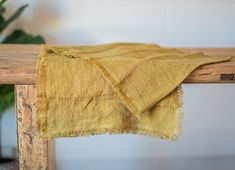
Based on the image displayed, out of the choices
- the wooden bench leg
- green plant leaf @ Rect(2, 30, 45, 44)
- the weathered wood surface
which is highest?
green plant leaf @ Rect(2, 30, 45, 44)

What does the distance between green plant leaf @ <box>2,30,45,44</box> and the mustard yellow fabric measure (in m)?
0.54

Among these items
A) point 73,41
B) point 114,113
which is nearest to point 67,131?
point 114,113

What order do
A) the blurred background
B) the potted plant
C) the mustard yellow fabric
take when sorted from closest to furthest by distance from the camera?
the mustard yellow fabric → the potted plant → the blurred background

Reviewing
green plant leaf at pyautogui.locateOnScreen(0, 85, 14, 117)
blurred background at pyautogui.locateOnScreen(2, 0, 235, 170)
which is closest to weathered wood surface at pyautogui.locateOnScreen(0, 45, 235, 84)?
green plant leaf at pyautogui.locateOnScreen(0, 85, 14, 117)

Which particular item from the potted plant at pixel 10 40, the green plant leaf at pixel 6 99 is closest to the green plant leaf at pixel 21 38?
the potted plant at pixel 10 40

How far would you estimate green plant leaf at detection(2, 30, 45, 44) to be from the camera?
1274 millimetres

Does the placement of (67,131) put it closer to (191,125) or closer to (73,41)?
(73,41)

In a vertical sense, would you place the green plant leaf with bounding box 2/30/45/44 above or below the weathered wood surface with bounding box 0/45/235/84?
above

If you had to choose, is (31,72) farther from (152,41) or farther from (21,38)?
(152,41)

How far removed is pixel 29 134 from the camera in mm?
807

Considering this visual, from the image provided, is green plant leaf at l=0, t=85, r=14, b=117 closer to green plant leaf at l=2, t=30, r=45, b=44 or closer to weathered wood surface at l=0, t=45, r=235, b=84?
green plant leaf at l=2, t=30, r=45, b=44

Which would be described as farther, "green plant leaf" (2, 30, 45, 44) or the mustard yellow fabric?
"green plant leaf" (2, 30, 45, 44)

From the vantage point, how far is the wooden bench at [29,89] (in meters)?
0.75

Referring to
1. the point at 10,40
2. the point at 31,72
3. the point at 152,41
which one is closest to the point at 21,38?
the point at 10,40
